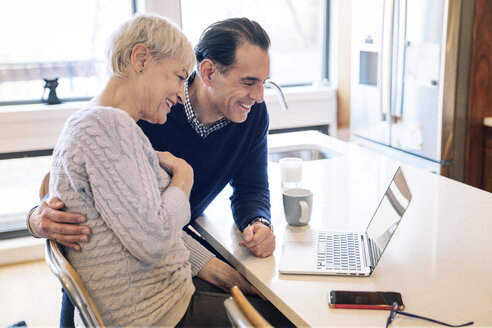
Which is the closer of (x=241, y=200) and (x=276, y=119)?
(x=241, y=200)

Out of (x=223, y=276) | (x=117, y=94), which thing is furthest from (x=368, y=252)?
(x=117, y=94)

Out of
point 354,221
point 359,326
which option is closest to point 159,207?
point 359,326

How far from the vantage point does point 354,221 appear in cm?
159

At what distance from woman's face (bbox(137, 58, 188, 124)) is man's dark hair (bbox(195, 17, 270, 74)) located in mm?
303

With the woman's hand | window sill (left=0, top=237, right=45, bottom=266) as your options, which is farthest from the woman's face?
window sill (left=0, top=237, right=45, bottom=266)

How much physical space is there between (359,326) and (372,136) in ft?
8.79

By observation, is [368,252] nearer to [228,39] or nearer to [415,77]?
[228,39]

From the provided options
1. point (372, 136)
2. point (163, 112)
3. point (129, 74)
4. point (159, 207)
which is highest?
point (129, 74)

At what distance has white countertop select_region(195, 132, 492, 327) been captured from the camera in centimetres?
110

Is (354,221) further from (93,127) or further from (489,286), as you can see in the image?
(93,127)

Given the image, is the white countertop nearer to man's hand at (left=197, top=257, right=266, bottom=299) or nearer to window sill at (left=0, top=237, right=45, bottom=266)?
man's hand at (left=197, top=257, right=266, bottom=299)

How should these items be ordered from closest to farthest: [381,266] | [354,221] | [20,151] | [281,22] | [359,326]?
[359,326] → [381,266] → [354,221] → [20,151] → [281,22]

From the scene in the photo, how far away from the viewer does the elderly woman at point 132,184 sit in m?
1.12

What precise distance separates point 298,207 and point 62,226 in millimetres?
684
